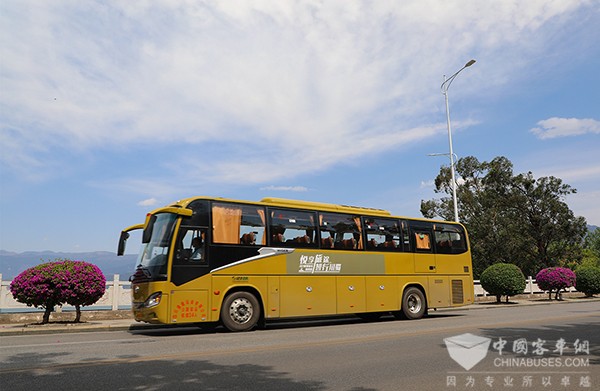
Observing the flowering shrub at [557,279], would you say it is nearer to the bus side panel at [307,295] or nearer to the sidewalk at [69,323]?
the bus side panel at [307,295]

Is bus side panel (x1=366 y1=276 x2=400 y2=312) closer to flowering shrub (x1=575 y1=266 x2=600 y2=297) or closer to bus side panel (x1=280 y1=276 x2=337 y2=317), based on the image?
bus side panel (x1=280 y1=276 x2=337 y2=317)

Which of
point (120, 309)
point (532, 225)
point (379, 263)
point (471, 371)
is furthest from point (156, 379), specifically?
point (532, 225)

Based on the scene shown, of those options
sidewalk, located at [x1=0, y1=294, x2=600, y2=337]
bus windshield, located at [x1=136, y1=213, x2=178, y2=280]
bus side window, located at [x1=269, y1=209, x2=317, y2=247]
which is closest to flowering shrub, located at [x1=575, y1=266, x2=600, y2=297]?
bus side window, located at [x1=269, y1=209, x2=317, y2=247]

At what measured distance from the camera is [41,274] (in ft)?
47.2

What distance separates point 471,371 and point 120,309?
607 inches

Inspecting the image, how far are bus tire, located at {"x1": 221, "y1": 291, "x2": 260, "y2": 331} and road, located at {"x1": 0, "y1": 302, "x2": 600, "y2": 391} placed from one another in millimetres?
1259

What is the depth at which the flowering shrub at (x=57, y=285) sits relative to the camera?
14234 millimetres

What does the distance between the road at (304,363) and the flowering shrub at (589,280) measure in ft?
73.2

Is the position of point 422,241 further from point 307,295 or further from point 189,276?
point 189,276

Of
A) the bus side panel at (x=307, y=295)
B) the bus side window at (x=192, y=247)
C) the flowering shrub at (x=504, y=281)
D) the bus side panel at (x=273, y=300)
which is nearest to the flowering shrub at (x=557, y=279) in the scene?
the flowering shrub at (x=504, y=281)

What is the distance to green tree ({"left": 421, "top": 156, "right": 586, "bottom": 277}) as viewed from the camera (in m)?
40.8

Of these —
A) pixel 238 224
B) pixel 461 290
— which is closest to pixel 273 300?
pixel 238 224

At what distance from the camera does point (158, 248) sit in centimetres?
1184

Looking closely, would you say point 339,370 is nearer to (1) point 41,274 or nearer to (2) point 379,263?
(2) point 379,263
